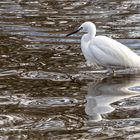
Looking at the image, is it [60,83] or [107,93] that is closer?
[107,93]

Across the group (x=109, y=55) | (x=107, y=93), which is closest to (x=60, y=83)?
(x=107, y=93)

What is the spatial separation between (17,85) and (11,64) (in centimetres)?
156

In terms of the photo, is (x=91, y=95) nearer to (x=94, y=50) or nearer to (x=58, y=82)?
(x=58, y=82)

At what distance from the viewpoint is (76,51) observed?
14031 millimetres

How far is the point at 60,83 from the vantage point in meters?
11.5

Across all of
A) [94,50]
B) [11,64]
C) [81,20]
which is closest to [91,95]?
[94,50]

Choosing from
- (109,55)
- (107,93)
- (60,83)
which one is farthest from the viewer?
(109,55)

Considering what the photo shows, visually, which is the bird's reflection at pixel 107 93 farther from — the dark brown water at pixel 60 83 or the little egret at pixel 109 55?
the little egret at pixel 109 55

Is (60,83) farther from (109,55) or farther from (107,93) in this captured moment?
(109,55)

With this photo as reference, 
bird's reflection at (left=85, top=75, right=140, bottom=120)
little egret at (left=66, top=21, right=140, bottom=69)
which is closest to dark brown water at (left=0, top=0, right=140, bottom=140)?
bird's reflection at (left=85, top=75, right=140, bottom=120)

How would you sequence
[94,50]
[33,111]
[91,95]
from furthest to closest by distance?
[94,50] → [91,95] → [33,111]

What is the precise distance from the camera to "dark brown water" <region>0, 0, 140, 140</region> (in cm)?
897

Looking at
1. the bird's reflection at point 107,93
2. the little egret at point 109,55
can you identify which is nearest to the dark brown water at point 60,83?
the bird's reflection at point 107,93

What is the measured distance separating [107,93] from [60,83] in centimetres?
98
